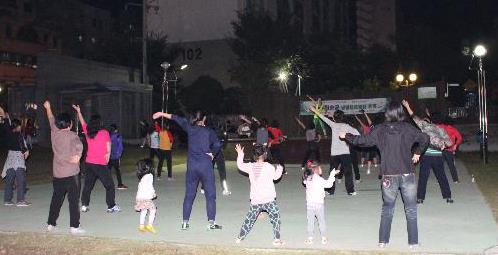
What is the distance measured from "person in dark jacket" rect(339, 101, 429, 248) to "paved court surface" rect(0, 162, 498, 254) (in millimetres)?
326

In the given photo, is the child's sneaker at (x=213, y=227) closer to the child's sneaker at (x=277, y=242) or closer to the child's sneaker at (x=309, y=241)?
the child's sneaker at (x=277, y=242)

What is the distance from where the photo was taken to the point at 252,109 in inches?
1639

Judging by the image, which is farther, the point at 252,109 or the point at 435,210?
the point at 252,109

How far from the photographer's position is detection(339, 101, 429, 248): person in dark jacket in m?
7.58

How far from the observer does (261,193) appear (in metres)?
8.08

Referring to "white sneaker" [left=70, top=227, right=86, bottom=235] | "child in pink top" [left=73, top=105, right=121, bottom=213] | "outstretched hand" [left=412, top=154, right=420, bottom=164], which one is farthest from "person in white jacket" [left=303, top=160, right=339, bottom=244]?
"child in pink top" [left=73, top=105, right=121, bottom=213]

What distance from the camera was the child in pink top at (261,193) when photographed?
8.04m

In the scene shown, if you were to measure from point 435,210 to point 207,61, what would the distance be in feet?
169

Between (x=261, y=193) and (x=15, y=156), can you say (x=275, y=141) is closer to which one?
(x=15, y=156)

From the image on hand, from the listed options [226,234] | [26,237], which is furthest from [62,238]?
[226,234]

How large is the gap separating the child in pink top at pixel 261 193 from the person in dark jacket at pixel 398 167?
55.1 inches

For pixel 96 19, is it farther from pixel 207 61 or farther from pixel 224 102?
pixel 224 102

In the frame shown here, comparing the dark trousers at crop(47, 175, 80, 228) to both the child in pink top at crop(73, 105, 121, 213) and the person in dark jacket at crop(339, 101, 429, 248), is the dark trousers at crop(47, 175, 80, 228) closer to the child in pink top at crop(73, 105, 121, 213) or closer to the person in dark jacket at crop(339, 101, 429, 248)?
the child in pink top at crop(73, 105, 121, 213)

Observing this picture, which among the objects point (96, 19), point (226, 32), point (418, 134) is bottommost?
point (418, 134)
